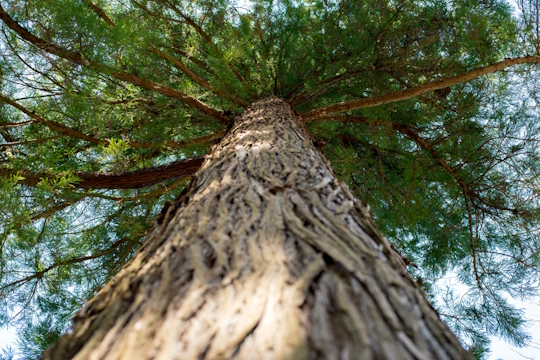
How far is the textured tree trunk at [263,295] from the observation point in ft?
2.26

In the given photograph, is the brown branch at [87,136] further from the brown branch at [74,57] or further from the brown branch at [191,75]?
the brown branch at [74,57]

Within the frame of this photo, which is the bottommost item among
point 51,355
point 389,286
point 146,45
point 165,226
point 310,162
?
point 51,355

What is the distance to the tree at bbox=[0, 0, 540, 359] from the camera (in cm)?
79

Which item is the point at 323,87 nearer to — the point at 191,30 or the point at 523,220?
the point at 191,30

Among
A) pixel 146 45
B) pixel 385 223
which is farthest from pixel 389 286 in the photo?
pixel 385 223

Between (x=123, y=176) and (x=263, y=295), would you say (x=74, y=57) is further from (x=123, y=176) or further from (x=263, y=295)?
(x=263, y=295)

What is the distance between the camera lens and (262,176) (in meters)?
1.53

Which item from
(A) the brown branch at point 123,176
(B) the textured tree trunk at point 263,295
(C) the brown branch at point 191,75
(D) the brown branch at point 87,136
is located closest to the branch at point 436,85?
(C) the brown branch at point 191,75

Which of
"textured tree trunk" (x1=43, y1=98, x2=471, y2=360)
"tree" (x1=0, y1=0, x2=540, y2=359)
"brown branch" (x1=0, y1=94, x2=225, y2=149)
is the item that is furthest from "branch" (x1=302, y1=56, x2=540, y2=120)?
"textured tree trunk" (x1=43, y1=98, x2=471, y2=360)

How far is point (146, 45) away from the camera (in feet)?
11.0

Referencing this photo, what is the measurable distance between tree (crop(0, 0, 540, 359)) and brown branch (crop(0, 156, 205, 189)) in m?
0.02

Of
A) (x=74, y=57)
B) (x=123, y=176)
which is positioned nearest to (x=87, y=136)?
(x=123, y=176)

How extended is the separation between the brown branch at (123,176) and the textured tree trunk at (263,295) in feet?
6.62

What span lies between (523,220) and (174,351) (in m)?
4.36
